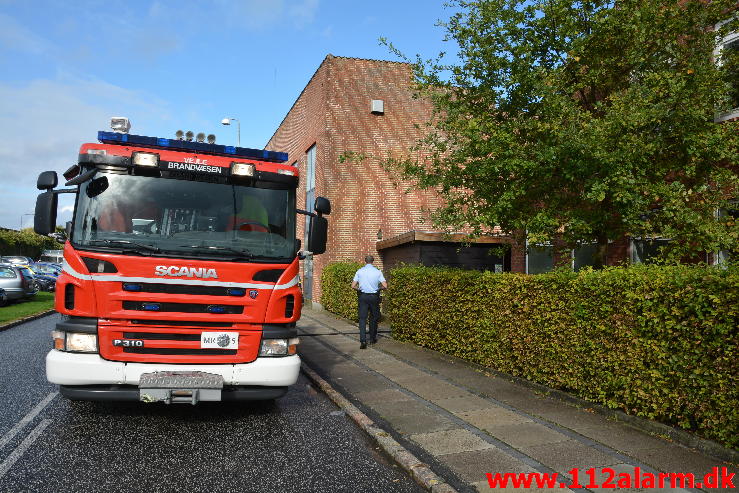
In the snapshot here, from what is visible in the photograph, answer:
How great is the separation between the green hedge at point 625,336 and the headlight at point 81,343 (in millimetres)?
5255

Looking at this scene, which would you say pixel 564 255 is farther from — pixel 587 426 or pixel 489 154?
pixel 587 426

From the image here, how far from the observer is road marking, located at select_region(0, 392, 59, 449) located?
200 inches

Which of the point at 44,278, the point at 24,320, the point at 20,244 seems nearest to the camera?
the point at 24,320

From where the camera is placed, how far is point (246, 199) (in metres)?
6.03

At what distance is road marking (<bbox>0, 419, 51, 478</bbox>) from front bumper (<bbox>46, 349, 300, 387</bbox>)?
0.55m

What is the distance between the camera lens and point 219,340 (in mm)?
5418

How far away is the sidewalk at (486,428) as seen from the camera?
454cm

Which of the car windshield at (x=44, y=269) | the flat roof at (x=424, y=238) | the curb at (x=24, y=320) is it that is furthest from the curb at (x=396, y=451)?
the car windshield at (x=44, y=269)

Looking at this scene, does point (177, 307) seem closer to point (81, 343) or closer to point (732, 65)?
point (81, 343)

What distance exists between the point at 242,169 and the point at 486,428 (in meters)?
3.80

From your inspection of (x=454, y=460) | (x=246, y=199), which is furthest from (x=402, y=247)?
(x=454, y=460)

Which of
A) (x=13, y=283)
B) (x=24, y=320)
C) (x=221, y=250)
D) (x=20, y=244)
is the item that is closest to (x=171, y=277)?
(x=221, y=250)

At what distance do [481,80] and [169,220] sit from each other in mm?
5820

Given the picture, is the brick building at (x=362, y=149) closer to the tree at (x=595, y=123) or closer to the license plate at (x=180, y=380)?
the tree at (x=595, y=123)
